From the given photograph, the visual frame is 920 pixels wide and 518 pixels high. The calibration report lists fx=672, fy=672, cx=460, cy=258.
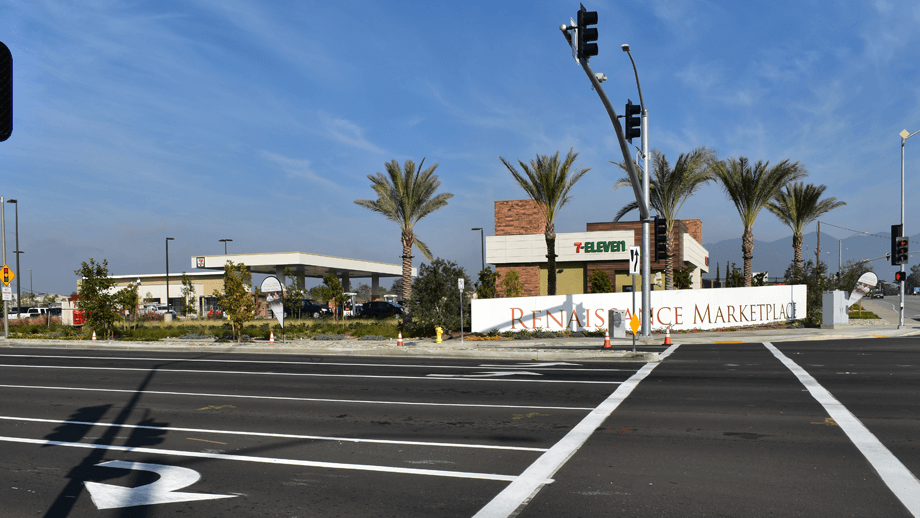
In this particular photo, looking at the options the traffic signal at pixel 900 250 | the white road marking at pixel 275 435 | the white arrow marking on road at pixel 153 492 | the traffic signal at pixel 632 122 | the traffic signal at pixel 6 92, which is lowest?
the white road marking at pixel 275 435

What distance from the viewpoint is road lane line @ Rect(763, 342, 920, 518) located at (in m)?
5.77

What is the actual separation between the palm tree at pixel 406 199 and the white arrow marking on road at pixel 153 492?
27228mm

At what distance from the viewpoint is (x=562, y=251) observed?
43438mm

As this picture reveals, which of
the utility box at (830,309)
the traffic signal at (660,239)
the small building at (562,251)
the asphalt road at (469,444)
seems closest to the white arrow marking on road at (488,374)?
the asphalt road at (469,444)

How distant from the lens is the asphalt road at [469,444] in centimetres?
584

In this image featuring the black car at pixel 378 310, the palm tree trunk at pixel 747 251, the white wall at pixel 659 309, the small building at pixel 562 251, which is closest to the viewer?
the white wall at pixel 659 309

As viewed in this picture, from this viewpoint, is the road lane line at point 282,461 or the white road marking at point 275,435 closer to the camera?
the road lane line at point 282,461

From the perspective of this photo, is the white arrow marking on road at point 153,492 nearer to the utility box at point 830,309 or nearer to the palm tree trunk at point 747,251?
the utility box at point 830,309

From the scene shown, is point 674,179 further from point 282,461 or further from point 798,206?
point 282,461

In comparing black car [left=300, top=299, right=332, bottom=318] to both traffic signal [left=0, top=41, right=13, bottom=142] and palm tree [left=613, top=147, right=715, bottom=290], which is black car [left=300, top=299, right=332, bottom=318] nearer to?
palm tree [left=613, top=147, right=715, bottom=290]

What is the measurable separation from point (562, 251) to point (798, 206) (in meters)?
14.2

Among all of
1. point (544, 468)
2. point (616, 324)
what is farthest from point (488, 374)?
point (616, 324)

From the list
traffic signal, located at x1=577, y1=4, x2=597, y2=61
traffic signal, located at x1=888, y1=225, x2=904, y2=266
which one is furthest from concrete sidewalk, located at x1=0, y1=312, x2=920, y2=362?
traffic signal, located at x1=577, y1=4, x2=597, y2=61

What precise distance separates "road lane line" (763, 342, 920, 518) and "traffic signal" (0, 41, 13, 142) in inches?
309
